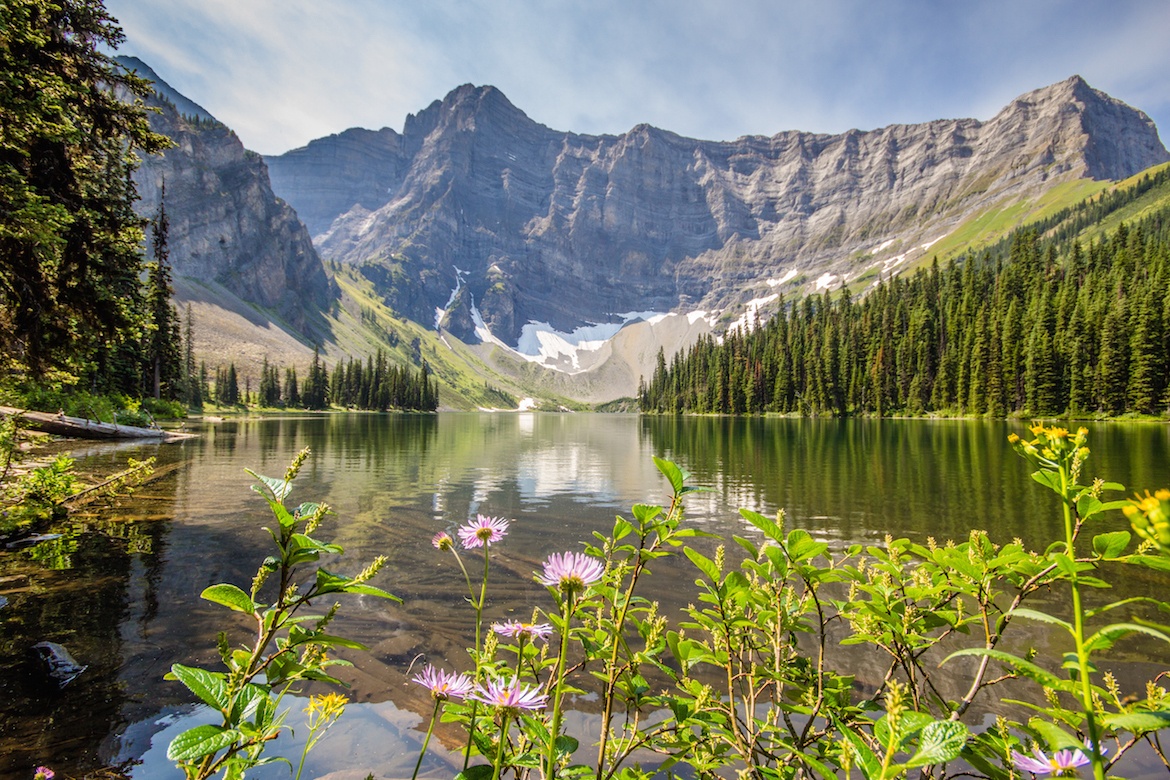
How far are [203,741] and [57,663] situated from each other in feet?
24.0

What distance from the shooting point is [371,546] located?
44.0 ft

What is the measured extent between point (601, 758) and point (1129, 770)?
273 inches

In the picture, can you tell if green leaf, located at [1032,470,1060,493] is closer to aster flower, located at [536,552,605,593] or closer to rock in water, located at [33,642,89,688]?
aster flower, located at [536,552,605,593]

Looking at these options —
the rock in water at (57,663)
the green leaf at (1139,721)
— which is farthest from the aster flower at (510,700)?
the rock in water at (57,663)

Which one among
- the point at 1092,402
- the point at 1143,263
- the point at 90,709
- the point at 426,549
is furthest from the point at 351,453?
the point at 1143,263

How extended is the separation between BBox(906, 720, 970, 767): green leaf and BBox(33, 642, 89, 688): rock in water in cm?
891

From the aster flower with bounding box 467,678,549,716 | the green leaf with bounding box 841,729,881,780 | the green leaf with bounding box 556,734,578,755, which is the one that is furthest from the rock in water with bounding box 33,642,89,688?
the green leaf with bounding box 841,729,881,780

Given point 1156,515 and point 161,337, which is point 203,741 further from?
point 161,337

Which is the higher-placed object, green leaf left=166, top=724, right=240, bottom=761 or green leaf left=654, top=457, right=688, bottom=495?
green leaf left=654, top=457, right=688, bottom=495

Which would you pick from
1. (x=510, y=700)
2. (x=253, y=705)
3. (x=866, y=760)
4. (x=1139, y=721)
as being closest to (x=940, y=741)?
(x=866, y=760)

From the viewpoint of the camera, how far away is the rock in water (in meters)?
6.14

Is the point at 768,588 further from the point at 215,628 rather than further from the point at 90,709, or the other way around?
the point at 215,628

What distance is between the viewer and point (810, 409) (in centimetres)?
11394

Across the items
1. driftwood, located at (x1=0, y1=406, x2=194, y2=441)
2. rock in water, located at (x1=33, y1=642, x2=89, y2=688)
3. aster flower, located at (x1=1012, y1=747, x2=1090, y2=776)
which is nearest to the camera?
aster flower, located at (x1=1012, y1=747, x2=1090, y2=776)
